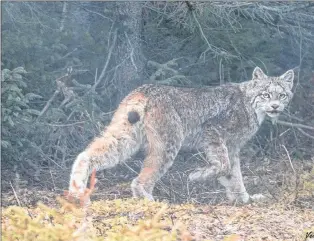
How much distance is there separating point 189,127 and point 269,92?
3.20 ft

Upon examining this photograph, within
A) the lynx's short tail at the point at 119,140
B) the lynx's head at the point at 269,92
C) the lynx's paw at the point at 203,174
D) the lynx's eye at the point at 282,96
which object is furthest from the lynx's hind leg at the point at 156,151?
the lynx's eye at the point at 282,96

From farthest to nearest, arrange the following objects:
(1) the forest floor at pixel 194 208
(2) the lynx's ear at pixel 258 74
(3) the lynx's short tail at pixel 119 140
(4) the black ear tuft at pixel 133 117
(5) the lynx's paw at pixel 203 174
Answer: (2) the lynx's ear at pixel 258 74 → (5) the lynx's paw at pixel 203 174 → (4) the black ear tuft at pixel 133 117 → (3) the lynx's short tail at pixel 119 140 → (1) the forest floor at pixel 194 208

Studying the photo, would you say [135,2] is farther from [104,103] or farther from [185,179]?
[185,179]

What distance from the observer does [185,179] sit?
7391mm

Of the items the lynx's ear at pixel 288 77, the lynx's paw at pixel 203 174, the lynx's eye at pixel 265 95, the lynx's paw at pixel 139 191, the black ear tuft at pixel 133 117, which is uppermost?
the lynx's ear at pixel 288 77

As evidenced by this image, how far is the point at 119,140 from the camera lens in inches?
281

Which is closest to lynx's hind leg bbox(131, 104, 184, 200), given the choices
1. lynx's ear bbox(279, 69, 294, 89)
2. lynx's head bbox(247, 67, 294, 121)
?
lynx's head bbox(247, 67, 294, 121)

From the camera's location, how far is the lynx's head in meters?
7.98

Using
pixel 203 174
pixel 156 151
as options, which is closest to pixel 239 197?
pixel 203 174

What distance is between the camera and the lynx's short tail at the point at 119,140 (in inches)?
272

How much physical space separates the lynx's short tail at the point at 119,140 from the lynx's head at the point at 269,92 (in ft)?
4.38

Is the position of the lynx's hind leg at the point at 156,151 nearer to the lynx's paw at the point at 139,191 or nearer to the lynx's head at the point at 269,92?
the lynx's paw at the point at 139,191

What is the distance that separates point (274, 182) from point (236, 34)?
169 centimetres

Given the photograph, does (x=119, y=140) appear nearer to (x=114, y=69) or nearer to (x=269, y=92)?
(x=114, y=69)
